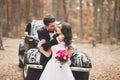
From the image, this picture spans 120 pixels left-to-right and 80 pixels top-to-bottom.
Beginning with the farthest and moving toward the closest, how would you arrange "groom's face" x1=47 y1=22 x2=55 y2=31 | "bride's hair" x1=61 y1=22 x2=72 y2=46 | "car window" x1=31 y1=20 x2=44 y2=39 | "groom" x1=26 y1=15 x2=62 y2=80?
1. "car window" x1=31 y1=20 x2=44 y2=39
2. "groom's face" x1=47 y1=22 x2=55 y2=31
3. "groom" x1=26 y1=15 x2=62 y2=80
4. "bride's hair" x1=61 y1=22 x2=72 y2=46

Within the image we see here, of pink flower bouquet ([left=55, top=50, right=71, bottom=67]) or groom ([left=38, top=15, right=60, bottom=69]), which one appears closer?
pink flower bouquet ([left=55, top=50, right=71, bottom=67])

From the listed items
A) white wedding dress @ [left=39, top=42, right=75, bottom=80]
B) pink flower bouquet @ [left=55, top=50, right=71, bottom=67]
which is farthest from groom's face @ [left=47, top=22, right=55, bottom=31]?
white wedding dress @ [left=39, top=42, right=75, bottom=80]

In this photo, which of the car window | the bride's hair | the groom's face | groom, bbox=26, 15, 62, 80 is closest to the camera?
the bride's hair

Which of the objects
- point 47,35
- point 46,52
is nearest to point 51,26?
point 47,35

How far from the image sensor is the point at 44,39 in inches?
326

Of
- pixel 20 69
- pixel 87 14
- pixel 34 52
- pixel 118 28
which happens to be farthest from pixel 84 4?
pixel 34 52

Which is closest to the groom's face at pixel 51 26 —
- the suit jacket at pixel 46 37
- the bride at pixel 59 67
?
the suit jacket at pixel 46 37

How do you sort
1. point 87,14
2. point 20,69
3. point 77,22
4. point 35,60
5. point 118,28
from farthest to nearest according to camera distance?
point 77,22
point 87,14
point 118,28
point 20,69
point 35,60

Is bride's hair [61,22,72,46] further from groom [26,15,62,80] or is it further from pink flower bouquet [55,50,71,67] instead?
pink flower bouquet [55,50,71,67]

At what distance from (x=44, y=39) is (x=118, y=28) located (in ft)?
117

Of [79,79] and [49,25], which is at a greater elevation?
[49,25]

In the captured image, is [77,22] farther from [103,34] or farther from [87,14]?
[103,34]

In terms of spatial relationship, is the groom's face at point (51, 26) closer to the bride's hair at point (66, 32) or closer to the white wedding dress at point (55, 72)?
the bride's hair at point (66, 32)

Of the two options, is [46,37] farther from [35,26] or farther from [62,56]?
[35,26]
